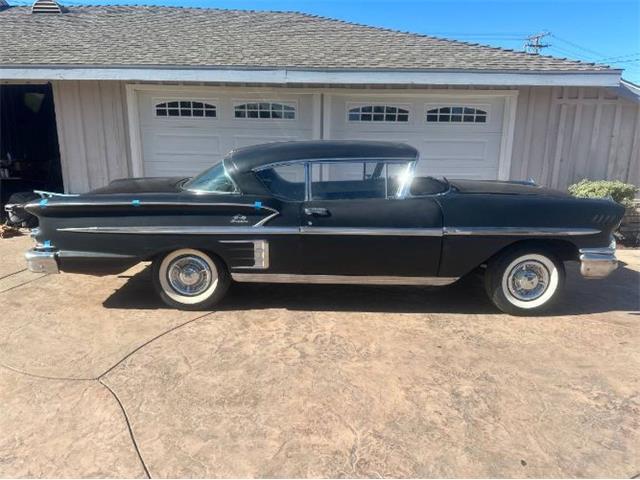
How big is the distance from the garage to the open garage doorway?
4.44 metres

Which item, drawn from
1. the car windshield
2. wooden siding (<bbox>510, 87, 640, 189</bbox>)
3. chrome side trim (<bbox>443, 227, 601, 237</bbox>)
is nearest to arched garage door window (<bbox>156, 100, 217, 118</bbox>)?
the car windshield

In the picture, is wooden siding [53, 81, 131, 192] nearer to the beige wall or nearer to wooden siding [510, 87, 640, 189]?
the beige wall

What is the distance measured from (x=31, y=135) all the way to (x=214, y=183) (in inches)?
420

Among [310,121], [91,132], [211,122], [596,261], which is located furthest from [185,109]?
[596,261]

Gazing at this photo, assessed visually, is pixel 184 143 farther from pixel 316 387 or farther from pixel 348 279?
pixel 316 387

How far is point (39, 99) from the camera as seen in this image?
1252 cm

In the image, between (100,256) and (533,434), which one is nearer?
(533,434)

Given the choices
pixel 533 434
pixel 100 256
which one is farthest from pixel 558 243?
pixel 100 256

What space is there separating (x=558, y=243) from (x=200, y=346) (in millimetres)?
3288

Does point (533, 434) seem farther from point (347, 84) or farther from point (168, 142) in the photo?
point (168, 142)

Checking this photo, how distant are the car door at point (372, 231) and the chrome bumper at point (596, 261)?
4.41ft

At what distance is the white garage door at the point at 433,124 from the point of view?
27.2ft

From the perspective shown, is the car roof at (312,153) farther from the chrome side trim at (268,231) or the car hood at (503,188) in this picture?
the car hood at (503,188)

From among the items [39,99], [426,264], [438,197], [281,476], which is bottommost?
[281,476]
